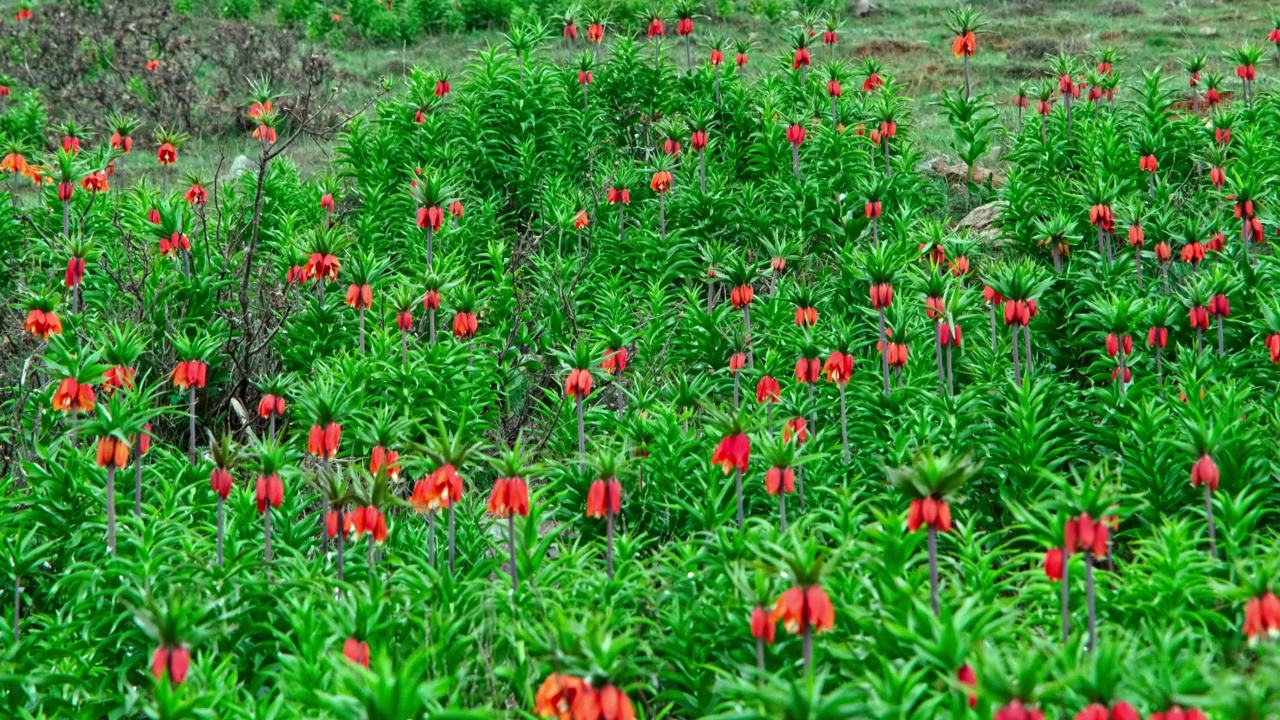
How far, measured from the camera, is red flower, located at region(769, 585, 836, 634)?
3193mm

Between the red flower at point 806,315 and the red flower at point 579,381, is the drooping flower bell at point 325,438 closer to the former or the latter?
the red flower at point 579,381

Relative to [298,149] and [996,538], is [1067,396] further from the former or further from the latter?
[298,149]

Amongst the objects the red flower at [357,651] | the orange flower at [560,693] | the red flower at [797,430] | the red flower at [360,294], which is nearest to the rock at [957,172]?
the red flower at [797,430]

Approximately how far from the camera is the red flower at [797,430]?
17.9 feet

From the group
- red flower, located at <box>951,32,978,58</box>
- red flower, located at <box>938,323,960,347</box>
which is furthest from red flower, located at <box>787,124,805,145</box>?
red flower, located at <box>938,323,960,347</box>

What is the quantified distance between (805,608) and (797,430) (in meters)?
2.31

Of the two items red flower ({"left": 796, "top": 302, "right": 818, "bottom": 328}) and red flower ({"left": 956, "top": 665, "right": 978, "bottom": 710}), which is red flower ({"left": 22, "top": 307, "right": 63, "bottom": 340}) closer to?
red flower ({"left": 796, "top": 302, "right": 818, "bottom": 328})

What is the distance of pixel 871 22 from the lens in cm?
1816

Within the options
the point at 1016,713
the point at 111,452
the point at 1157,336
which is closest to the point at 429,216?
the point at 111,452

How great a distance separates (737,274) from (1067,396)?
1.83 metres

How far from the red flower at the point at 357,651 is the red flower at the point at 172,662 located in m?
0.48

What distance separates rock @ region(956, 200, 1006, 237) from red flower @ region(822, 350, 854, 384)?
11.7 feet

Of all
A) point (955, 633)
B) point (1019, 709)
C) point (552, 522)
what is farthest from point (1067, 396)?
point (1019, 709)

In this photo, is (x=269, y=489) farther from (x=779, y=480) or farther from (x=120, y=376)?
(x=779, y=480)
